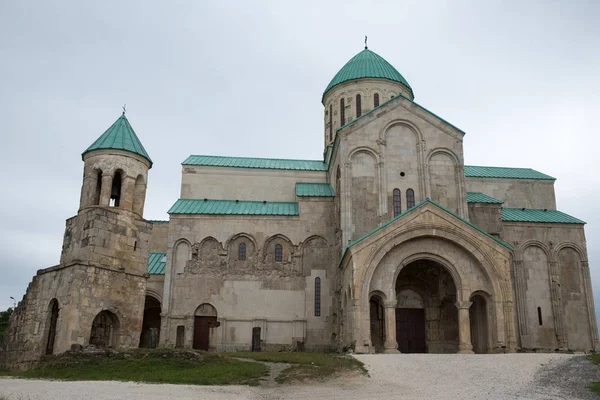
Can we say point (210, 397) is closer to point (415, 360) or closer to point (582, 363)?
point (415, 360)

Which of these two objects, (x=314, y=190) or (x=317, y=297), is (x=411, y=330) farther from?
(x=314, y=190)

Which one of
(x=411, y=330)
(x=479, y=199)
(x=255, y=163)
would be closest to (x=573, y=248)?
(x=479, y=199)

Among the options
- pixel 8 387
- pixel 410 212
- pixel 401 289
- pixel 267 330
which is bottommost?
pixel 8 387

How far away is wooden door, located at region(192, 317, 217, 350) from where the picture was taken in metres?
28.4

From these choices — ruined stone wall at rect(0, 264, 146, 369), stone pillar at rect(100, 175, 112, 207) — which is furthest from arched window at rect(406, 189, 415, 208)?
stone pillar at rect(100, 175, 112, 207)

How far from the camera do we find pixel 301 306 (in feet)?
95.4

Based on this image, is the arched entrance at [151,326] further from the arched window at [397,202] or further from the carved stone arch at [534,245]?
the carved stone arch at [534,245]

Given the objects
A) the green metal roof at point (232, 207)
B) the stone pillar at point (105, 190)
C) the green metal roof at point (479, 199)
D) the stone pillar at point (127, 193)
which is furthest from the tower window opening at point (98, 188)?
the green metal roof at point (479, 199)

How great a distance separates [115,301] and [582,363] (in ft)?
55.1

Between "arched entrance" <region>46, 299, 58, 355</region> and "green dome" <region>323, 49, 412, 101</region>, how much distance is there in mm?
22495

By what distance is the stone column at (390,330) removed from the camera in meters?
21.9

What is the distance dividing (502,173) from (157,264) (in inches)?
880

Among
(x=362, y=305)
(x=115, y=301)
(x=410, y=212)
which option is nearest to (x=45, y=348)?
(x=115, y=301)

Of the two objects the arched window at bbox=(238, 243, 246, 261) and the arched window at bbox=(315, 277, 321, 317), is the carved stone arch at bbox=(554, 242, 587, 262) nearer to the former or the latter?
the arched window at bbox=(315, 277, 321, 317)
